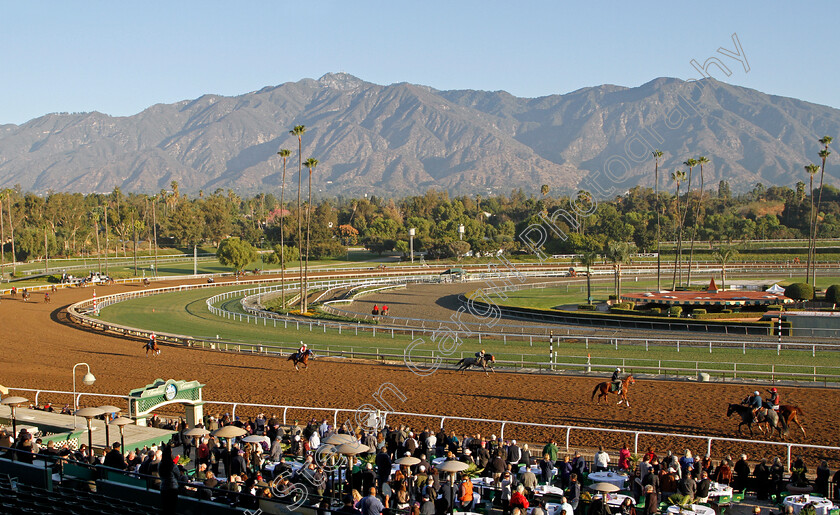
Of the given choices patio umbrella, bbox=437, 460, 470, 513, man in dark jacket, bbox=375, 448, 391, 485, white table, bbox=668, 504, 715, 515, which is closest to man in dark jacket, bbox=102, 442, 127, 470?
man in dark jacket, bbox=375, 448, 391, 485

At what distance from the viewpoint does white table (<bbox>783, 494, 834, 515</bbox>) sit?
10633 millimetres

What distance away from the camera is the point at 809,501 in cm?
1101

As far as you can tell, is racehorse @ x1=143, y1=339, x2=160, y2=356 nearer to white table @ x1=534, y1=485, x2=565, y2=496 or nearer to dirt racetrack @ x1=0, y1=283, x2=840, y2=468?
dirt racetrack @ x1=0, y1=283, x2=840, y2=468

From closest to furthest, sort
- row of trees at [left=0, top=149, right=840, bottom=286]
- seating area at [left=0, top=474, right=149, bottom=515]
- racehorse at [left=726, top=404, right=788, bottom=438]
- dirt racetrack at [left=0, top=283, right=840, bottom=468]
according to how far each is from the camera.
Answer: seating area at [left=0, top=474, right=149, bottom=515] < racehorse at [left=726, top=404, right=788, bottom=438] < dirt racetrack at [left=0, top=283, right=840, bottom=468] < row of trees at [left=0, top=149, right=840, bottom=286]

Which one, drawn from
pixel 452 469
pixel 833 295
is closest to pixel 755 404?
pixel 452 469

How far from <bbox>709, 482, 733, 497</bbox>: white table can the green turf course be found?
11.6 meters

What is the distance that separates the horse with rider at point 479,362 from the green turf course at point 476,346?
231 centimetres

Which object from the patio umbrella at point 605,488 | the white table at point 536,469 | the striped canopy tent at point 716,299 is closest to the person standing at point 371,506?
the patio umbrella at point 605,488

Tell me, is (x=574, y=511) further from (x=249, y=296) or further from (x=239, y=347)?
(x=249, y=296)

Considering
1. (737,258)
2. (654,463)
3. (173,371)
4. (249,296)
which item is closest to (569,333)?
(173,371)

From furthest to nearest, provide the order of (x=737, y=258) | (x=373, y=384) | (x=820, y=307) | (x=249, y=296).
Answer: (x=737, y=258) → (x=249, y=296) → (x=820, y=307) → (x=373, y=384)

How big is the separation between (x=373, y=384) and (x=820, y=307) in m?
30.5

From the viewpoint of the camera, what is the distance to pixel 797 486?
11938mm

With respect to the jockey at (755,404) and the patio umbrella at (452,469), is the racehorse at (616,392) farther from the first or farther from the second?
the patio umbrella at (452,469)
